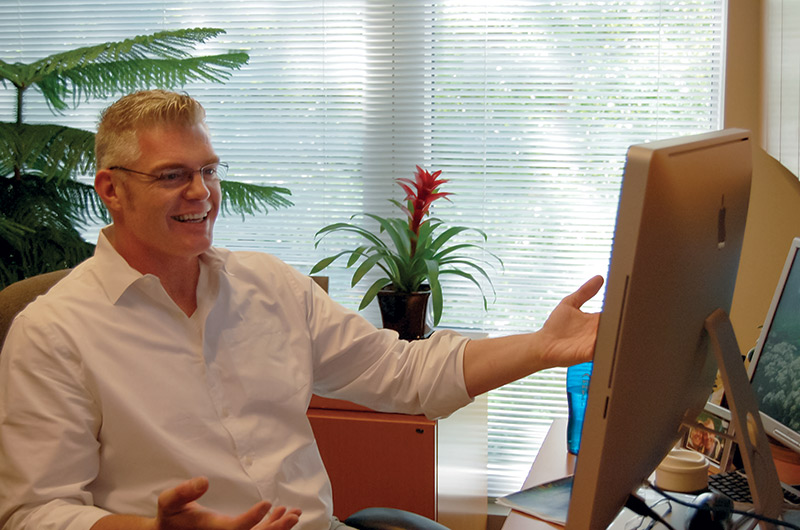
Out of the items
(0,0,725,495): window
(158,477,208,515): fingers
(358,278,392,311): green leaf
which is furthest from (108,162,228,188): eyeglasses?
(0,0,725,495): window

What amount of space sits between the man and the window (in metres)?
1.21

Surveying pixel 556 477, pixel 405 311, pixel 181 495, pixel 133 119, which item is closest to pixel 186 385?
pixel 181 495

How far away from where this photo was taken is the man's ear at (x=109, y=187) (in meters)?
1.43

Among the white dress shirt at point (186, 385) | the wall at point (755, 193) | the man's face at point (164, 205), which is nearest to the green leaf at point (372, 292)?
the white dress shirt at point (186, 385)

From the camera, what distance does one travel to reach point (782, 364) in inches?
52.1

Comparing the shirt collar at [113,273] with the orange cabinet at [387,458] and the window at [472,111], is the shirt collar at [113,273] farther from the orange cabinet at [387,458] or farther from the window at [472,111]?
the window at [472,111]

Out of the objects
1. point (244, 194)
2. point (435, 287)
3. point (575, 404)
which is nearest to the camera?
point (575, 404)

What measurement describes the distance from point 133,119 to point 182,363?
1.50 feet

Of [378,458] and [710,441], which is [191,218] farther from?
[710,441]

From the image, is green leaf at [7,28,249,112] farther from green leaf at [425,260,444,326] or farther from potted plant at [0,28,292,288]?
green leaf at [425,260,444,326]

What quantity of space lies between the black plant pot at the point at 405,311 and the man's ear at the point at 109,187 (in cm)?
98

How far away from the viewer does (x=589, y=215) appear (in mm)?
2688

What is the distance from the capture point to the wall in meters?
2.39

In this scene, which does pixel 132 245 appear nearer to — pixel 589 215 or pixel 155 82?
pixel 155 82
